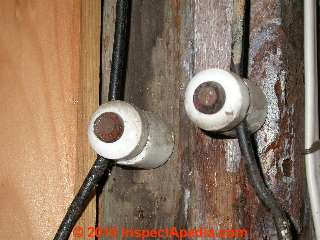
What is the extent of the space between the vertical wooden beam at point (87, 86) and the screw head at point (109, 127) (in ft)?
0.29

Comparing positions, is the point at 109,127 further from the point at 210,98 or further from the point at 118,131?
the point at 210,98

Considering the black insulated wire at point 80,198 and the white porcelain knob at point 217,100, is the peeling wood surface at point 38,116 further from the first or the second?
the white porcelain knob at point 217,100

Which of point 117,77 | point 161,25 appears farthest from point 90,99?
point 161,25

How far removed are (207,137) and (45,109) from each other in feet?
0.88

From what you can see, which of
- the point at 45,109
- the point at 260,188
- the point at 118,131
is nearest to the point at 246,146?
the point at 260,188

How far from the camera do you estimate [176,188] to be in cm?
71

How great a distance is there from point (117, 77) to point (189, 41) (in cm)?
14

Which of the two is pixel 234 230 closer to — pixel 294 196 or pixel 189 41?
pixel 294 196

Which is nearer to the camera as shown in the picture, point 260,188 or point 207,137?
point 260,188

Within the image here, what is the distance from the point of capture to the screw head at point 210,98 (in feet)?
1.83

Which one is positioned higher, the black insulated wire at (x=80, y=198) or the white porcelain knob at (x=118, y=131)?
the white porcelain knob at (x=118, y=131)

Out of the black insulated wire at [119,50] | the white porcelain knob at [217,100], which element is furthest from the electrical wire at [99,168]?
the white porcelain knob at [217,100]

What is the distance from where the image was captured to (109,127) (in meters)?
0.60

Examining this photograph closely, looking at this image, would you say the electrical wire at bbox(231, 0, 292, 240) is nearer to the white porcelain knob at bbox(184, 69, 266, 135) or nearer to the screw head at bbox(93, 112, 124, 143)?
the white porcelain knob at bbox(184, 69, 266, 135)
